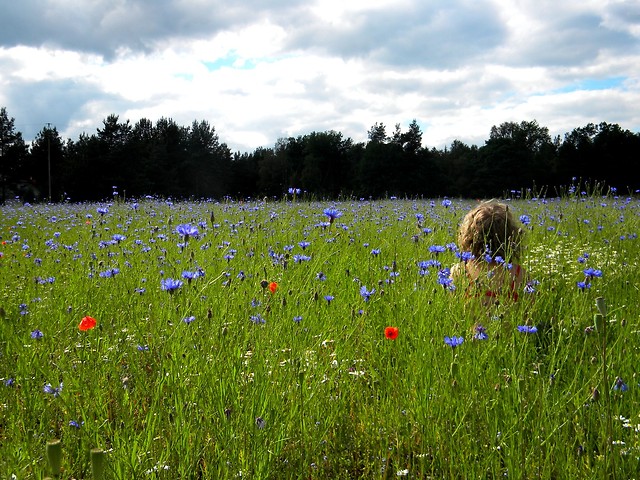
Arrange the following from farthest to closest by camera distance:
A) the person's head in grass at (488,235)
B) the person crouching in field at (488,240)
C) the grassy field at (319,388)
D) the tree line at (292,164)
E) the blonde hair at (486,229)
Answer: the tree line at (292,164)
the blonde hair at (486,229)
the person's head in grass at (488,235)
the person crouching in field at (488,240)
the grassy field at (319,388)

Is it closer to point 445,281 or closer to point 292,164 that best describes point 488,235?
point 445,281

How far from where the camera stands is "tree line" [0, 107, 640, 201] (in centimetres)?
3716

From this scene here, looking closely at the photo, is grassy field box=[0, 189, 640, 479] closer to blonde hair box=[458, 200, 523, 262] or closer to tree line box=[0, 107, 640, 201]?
blonde hair box=[458, 200, 523, 262]

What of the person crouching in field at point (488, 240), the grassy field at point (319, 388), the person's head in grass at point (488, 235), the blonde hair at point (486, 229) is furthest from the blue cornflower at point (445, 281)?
the blonde hair at point (486, 229)

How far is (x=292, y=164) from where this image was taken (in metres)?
50.3

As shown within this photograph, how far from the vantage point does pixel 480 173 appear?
44.4 meters

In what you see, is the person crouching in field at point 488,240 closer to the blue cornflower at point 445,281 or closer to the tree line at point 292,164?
the blue cornflower at point 445,281

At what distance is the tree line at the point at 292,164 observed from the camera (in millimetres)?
37156

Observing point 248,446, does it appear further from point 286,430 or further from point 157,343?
point 157,343

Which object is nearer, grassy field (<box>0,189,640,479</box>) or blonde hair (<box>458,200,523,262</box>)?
grassy field (<box>0,189,640,479</box>)

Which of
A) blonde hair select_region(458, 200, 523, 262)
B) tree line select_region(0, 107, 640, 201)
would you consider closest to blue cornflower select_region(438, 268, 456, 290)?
blonde hair select_region(458, 200, 523, 262)

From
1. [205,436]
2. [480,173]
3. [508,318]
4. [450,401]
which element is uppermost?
[480,173]

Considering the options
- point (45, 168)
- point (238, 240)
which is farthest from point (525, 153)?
point (238, 240)

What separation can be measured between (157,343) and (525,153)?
151 feet
